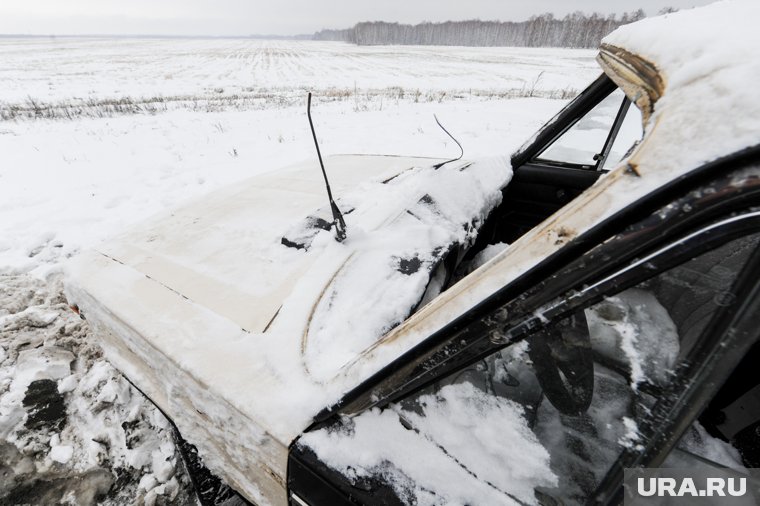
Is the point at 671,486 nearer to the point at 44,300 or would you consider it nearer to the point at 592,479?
the point at 592,479

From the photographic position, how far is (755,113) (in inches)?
17.7

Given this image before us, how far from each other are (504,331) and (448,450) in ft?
1.14

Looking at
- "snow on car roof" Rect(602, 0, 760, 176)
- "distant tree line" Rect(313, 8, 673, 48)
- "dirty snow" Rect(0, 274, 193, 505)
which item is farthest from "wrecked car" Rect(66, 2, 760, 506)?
"distant tree line" Rect(313, 8, 673, 48)

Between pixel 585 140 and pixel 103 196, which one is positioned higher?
pixel 585 140

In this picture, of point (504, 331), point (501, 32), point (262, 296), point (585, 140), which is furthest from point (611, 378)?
point (501, 32)

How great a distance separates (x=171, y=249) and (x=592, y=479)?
177cm

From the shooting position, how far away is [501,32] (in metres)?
91.6

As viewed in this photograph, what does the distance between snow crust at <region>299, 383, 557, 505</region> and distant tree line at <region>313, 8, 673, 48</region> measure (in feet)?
275

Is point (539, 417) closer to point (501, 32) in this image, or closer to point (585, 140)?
point (585, 140)

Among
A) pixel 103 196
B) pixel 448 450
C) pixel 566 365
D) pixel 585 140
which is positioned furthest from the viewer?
pixel 103 196

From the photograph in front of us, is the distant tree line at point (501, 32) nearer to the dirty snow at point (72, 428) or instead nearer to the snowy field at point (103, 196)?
the snowy field at point (103, 196)

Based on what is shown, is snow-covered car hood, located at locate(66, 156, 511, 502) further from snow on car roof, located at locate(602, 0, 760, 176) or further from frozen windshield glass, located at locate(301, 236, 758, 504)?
snow on car roof, located at locate(602, 0, 760, 176)

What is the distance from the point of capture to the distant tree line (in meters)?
70.7

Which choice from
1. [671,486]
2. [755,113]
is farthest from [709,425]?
[755,113]
